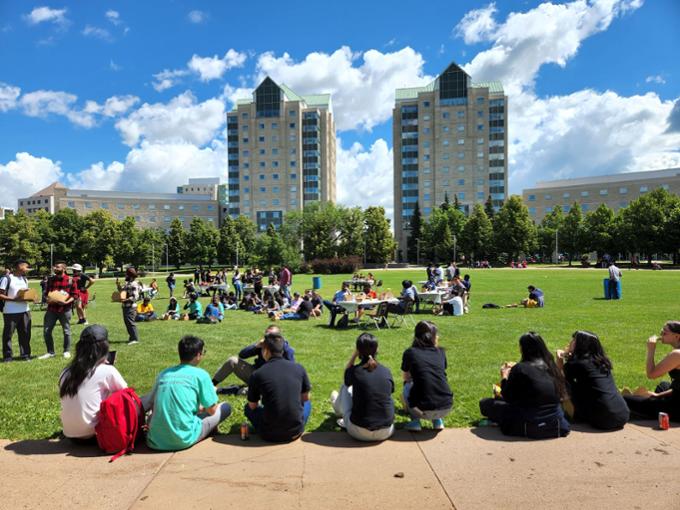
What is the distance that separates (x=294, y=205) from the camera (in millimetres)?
105125

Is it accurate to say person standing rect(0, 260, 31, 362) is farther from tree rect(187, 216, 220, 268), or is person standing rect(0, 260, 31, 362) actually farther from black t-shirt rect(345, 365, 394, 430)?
tree rect(187, 216, 220, 268)

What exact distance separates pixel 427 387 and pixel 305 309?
37.1 feet

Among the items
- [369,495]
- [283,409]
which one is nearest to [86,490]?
[283,409]

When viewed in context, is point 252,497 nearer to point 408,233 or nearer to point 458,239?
point 458,239

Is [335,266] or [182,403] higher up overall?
[182,403]

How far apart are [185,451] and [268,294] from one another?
54.9ft

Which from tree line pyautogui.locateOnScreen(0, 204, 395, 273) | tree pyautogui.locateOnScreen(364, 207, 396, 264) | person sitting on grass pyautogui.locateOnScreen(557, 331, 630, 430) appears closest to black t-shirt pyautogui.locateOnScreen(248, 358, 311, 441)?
person sitting on grass pyautogui.locateOnScreen(557, 331, 630, 430)

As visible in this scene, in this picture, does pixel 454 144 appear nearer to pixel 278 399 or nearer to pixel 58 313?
pixel 58 313

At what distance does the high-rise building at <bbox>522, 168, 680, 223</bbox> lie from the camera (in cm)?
10394

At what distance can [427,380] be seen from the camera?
5.12 metres

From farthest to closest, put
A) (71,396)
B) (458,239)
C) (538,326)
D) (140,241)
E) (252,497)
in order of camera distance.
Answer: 1. (458,239)
2. (140,241)
3. (538,326)
4. (71,396)
5. (252,497)

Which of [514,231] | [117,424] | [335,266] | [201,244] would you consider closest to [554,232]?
[514,231]

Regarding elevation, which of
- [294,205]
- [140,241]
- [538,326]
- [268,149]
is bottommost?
[538,326]

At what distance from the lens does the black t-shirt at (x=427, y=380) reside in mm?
5051
